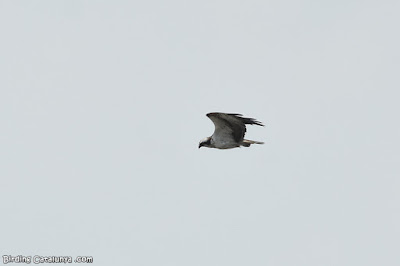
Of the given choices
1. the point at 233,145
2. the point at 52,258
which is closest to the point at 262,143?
the point at 233,145

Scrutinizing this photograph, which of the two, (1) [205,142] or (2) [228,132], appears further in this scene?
(1) [205,142]

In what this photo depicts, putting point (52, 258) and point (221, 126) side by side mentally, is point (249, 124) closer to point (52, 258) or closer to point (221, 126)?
point (221, 126)

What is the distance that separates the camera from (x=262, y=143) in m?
51.9

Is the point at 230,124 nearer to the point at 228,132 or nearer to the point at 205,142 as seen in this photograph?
the point at 228,132

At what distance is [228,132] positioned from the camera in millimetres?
50688

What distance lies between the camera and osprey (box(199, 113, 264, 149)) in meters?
48.8

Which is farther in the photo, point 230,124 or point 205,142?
point 205,142

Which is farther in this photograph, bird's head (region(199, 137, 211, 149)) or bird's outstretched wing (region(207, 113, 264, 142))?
bird's head (region(199, 137, 211, 149))

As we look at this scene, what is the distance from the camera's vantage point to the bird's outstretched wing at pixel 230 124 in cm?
4869

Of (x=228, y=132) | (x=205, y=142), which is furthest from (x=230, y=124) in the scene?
(x=205, y=142)

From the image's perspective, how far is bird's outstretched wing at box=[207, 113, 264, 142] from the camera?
160 ft

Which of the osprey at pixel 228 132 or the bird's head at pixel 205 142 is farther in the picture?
the bird's head at pixel 205 142

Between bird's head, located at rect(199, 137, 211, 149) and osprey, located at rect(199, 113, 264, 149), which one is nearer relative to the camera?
osprey, located at rect(199, 113, 264, 149)

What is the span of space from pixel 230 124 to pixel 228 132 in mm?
922
